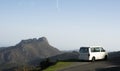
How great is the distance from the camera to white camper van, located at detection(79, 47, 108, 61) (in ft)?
119

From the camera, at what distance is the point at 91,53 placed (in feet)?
120

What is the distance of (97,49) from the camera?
3778cm

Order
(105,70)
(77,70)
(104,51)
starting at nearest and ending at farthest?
(105,70) < (77,70) < (104,51)

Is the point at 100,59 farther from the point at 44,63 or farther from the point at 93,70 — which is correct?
the point at 93,70

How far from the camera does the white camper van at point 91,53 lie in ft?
119

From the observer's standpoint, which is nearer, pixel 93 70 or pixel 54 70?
pixel 93 70

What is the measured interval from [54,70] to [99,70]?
16.2ft

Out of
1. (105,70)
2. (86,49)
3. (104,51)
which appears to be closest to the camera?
(105,70)

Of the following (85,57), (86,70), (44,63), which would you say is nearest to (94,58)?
(85,57)

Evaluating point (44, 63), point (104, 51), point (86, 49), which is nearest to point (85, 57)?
point (86, 49)

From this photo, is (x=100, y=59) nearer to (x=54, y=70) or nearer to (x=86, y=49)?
(x=86, y=49)

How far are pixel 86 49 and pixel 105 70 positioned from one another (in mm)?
10217

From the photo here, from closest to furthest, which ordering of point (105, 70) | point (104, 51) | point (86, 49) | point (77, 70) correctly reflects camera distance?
point (105, 70)
point (77, 70)
point (86, 49)
point (104, 51)

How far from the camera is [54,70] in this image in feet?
95.7
